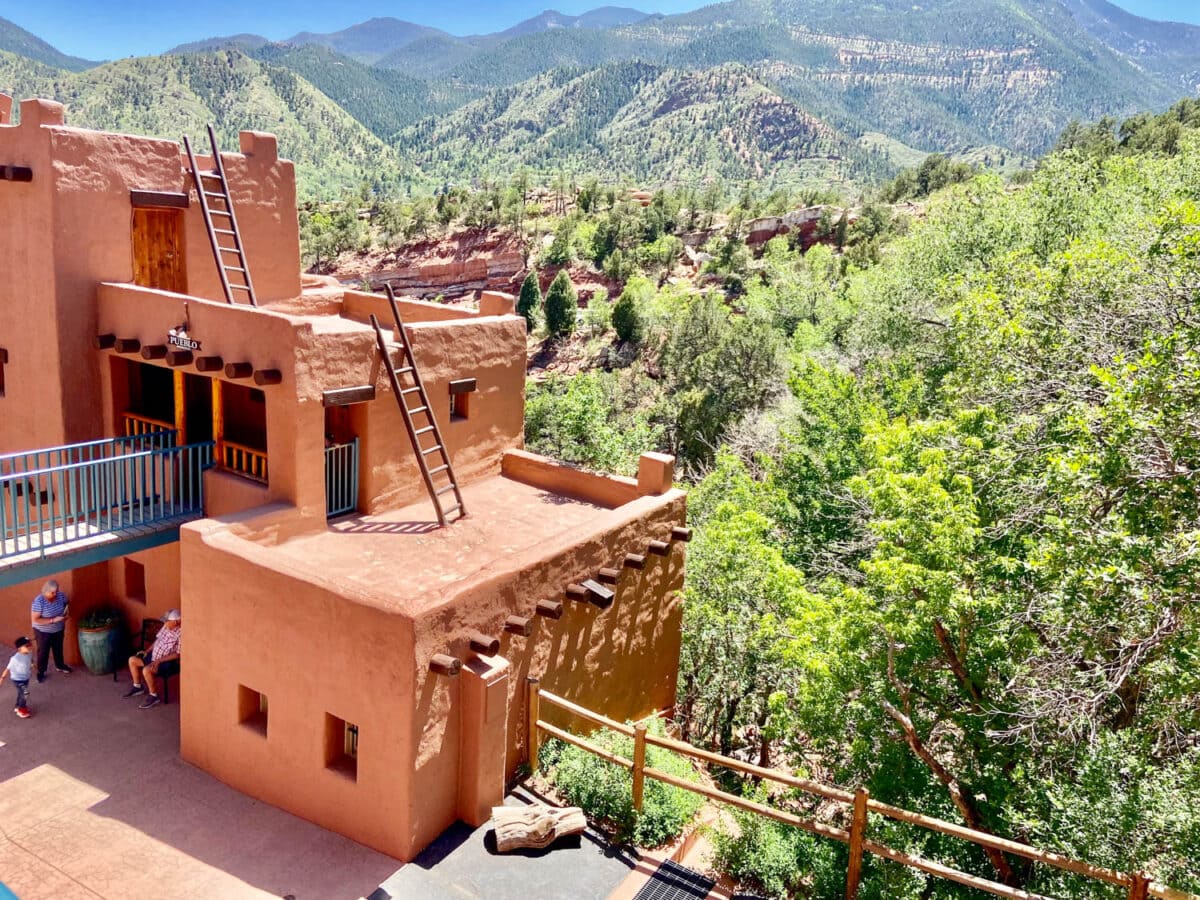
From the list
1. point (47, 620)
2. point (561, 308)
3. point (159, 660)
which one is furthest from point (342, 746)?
point (561, 308)

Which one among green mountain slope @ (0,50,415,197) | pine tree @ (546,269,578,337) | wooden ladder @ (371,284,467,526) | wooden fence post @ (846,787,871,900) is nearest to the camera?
wooden fence post @ (846,787,871,900)

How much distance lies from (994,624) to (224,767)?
8.57 m

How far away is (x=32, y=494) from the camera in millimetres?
12188

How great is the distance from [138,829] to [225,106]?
14167 cm

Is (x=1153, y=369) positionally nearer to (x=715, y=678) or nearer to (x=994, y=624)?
(x=994, y=624)

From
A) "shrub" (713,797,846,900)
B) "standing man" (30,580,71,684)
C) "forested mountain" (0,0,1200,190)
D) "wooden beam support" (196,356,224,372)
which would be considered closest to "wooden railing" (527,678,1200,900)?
"shrub" (713,797,846,900)

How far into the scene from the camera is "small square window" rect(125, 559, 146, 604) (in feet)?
41.4

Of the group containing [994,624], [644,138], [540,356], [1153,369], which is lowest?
[540,356]

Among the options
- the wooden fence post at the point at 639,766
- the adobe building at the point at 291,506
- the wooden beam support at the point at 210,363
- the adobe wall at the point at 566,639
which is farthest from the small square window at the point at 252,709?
the wooden fence post at the point at 639,766

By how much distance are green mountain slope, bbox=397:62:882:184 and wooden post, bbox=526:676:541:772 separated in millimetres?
119368

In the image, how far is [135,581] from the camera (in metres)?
12.7

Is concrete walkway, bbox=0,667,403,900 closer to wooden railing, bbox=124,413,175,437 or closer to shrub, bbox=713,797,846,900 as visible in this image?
shrub, bbox=713,797,846,900

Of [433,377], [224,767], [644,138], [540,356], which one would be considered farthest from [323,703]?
[644,138]

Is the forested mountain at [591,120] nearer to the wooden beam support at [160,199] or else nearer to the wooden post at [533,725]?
the wooden beam support at [160,199]
